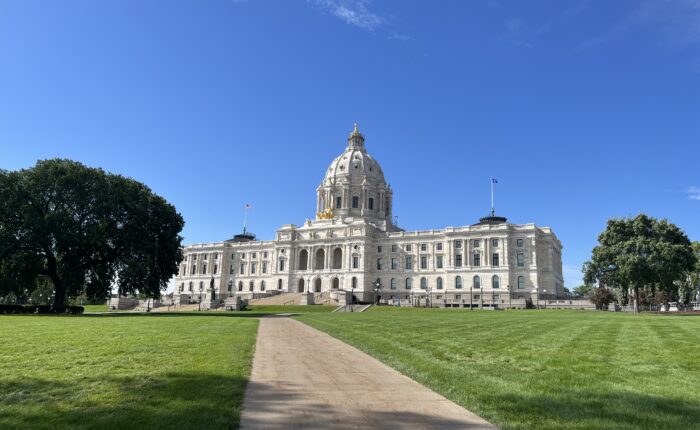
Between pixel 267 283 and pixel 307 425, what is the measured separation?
126093 mm

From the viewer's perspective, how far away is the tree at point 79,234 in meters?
52.3

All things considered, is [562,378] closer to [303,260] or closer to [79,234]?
[79,234]

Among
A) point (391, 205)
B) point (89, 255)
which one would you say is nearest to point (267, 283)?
point (391, 205)

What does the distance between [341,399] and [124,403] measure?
387cm

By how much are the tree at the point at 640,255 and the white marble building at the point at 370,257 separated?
23.3 m

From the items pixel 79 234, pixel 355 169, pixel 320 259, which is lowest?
pixel 79 234

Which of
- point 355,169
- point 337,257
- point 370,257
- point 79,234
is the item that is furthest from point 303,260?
point 79,234

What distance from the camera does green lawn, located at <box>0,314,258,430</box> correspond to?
7.70 m

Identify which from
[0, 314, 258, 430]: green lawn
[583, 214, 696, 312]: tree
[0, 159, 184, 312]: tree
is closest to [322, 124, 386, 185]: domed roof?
[583, 214, 696, 312]: tree

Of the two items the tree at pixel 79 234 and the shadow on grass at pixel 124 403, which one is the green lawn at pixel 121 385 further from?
the tree at pixel 79 234

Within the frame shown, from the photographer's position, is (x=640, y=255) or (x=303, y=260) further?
(x=303, y=260)

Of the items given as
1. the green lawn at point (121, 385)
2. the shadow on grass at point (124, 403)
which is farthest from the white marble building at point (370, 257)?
the shadow on grass at point (124, 403)

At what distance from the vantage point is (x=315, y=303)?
96625mm

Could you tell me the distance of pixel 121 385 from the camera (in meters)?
10.2
